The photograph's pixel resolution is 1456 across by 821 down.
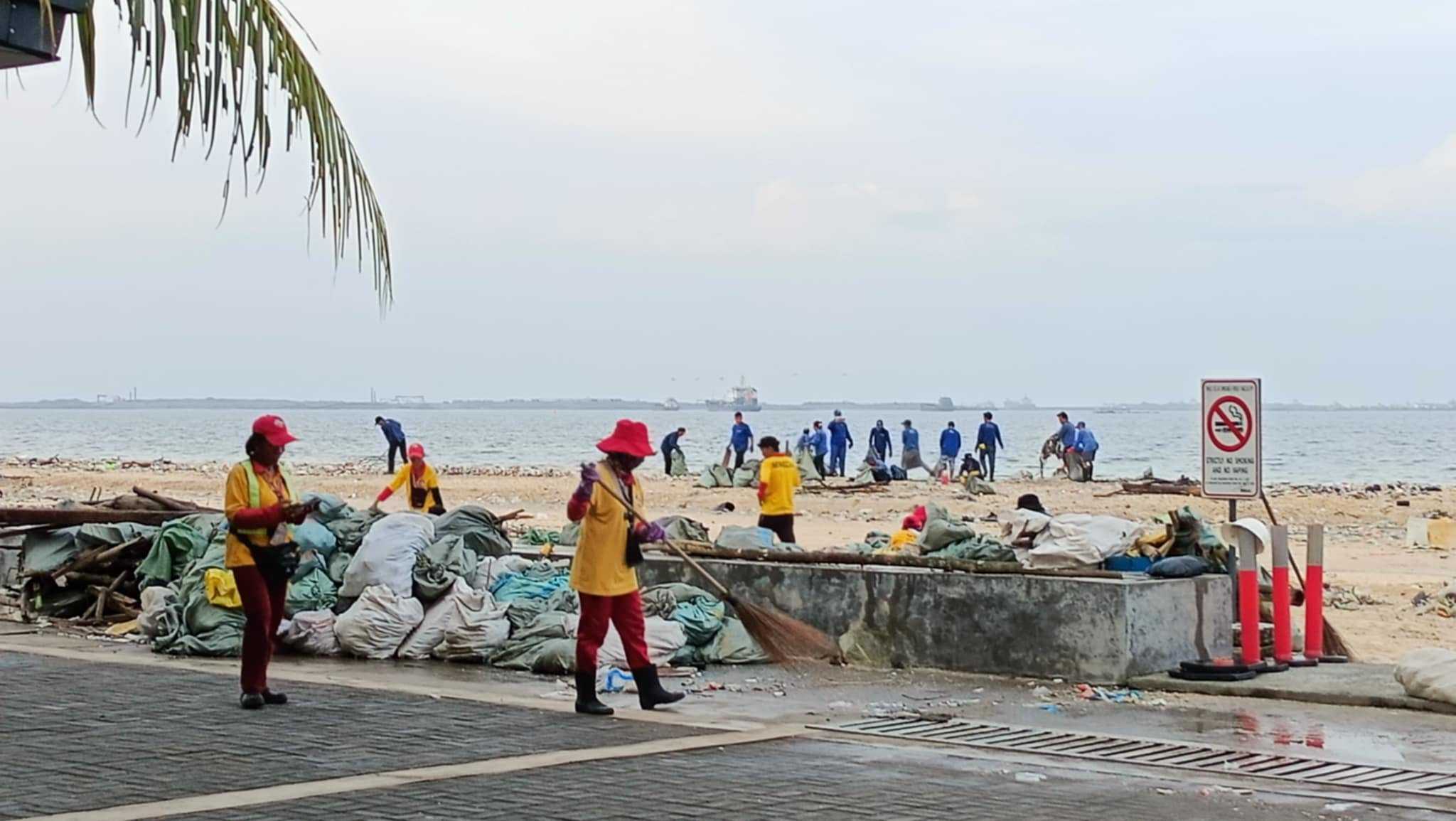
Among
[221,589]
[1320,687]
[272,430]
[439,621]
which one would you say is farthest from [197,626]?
[1320,687]

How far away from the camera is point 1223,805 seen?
25.8 ft

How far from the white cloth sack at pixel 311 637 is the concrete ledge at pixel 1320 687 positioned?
5.68 metres

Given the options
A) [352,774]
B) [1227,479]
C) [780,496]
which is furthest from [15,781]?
[780,496]

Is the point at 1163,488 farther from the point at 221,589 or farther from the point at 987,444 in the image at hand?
the point at 221,589

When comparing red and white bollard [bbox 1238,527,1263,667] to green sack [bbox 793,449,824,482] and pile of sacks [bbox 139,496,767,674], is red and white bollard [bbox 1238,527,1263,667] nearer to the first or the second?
pile of sacks [bbox 139,496,767,674]

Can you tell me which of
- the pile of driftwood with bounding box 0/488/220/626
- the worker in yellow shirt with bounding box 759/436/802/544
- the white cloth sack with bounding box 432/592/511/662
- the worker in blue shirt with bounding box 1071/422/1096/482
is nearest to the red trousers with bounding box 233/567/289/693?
the white cloth sack with bounding box 432/592/511/662

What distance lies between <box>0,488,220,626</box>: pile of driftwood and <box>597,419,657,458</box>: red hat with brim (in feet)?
19.7

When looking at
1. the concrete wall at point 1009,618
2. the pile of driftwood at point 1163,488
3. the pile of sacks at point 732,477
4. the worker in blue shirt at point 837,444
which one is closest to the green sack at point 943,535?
the concrete wall at point 1009,618

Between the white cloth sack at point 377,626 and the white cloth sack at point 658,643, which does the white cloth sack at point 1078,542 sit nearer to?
the white cloth sack at point 658,643

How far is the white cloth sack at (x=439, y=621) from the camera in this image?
Result: 13.0 m

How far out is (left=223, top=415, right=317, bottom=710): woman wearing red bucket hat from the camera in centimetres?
1013

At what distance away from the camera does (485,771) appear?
8367 mm

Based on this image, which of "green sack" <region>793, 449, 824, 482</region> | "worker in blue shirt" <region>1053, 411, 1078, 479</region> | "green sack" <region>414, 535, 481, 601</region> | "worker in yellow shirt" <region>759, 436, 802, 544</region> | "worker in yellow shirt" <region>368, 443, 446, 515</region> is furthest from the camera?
"worker in blue shirt" <region>1053, 411, 1078, 479</region>

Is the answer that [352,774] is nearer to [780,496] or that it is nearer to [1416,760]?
[1416,760]
